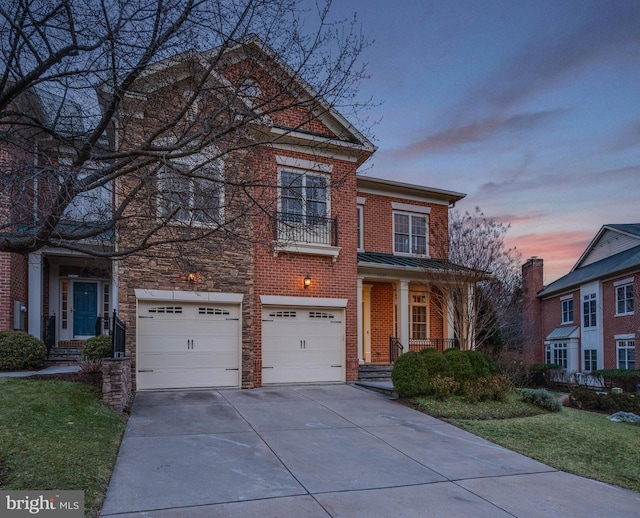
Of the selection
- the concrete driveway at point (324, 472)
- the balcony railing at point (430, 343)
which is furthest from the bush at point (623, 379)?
the concrete driveway at point (324, 472)

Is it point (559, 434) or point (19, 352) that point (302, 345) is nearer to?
point (559, 434)

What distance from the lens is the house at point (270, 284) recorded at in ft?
37.4

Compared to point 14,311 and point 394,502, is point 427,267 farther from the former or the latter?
point 14,311

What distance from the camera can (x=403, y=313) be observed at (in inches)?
638

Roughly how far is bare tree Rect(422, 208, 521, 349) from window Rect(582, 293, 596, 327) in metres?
13.0

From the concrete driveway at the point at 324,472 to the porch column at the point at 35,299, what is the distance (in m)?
6.95

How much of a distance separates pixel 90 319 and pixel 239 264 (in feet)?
24.2

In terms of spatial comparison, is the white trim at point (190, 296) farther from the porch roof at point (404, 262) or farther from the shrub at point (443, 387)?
the shrub at point (443, 387)

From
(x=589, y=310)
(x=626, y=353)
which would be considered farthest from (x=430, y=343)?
(x=589, y=310)

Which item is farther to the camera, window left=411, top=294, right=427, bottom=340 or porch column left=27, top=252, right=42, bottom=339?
window left=411, top=294, right=427, bottom=340

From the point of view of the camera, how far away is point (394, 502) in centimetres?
549

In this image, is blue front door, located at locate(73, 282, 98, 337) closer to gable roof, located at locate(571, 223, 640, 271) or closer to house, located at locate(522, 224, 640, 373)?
house, located at locate(522, 224, 640, 373)

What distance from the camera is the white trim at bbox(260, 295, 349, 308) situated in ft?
42.9

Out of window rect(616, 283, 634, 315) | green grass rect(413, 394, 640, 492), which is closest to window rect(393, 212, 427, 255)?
green grass rect(413, 394, 640, 492)
